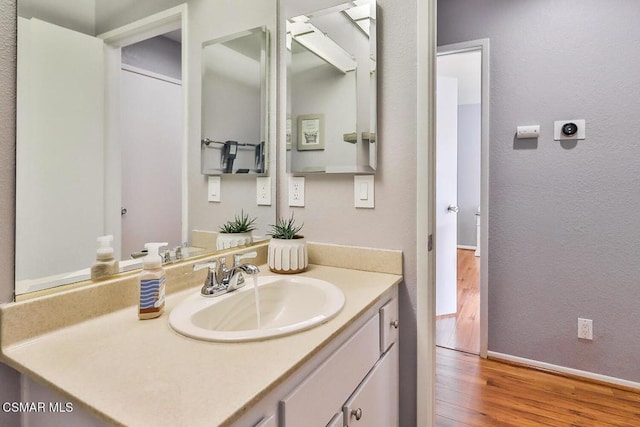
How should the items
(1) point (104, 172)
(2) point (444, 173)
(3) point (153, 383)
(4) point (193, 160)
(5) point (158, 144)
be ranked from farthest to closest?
1. (2) point (444, 173)
2. (4) point (193, 160)
3. (5) point (158, 144)
4. (1) point (104, 172)
5. (3) point (153, 383)

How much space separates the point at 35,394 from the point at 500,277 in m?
2.37

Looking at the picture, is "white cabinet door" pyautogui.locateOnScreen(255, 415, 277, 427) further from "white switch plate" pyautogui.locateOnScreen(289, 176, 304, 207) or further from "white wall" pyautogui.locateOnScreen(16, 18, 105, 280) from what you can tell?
"white switch plate" pyautogui.locateOnScreen(289, 176, 304, 207)

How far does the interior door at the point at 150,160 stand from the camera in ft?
3.15

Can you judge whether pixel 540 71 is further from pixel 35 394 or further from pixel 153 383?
pixel 35 394

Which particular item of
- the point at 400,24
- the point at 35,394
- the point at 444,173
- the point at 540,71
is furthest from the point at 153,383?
the point at 444,173

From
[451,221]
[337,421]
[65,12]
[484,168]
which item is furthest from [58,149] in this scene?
[451,221]

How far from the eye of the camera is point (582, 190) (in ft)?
6.63

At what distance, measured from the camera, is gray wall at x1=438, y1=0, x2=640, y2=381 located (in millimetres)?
1932

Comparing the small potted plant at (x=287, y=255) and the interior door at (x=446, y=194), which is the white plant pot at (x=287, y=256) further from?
the interior door at (x=446, y=194)

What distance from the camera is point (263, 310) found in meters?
1.16

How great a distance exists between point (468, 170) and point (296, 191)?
5.32m

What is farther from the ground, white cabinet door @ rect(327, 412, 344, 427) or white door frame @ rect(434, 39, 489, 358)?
white door frame @ rect(434, 39, 489, 358)

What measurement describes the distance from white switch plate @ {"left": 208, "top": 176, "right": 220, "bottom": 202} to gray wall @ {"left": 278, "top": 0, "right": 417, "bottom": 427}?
51 centimetres
